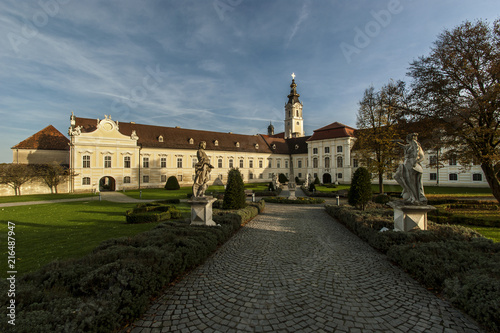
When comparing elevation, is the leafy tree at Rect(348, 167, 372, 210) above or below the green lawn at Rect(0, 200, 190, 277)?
above

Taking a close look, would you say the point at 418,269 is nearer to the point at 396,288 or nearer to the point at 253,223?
the point at 396,288

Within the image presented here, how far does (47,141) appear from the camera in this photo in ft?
105

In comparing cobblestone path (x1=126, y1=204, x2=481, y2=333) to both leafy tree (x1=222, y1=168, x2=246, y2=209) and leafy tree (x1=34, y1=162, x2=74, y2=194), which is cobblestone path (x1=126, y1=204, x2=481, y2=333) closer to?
leafy tree (x1=222, y1=168, x2=246, y2=209)

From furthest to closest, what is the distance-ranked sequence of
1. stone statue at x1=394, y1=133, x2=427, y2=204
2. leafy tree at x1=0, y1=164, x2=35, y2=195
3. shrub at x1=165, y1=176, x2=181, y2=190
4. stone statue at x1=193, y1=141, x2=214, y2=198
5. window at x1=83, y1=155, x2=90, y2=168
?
shrub at x1=165, y1=176, x2=181, y2=190
window at x1=83, y1=155, x2=90, y2=168
leafy tree at x1=0, y1=164, x2=35, y2=195
stone statue at x1=193, y1=141, x2=214, y2=198
stone statue at x1=394, y1=133, x2=427, y2=204

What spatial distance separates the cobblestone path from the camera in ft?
11.0

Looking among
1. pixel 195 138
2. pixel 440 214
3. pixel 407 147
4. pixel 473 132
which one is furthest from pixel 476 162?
pixel 195 138

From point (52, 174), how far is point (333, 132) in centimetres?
4394

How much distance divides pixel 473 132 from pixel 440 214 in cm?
495

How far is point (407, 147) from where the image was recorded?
753 cm

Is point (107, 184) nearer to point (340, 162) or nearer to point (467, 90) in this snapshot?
point (340, 162)

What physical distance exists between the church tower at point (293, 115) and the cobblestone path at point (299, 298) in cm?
5620

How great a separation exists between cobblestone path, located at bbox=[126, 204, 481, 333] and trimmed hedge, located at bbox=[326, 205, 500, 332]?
252 millimetres

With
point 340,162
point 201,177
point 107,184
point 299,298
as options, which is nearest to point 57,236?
point 201,177

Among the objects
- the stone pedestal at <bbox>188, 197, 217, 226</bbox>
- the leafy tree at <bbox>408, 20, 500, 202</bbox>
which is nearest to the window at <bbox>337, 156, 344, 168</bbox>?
the leafy tree at <bbox>408, 20, 500, 202</bbox>
